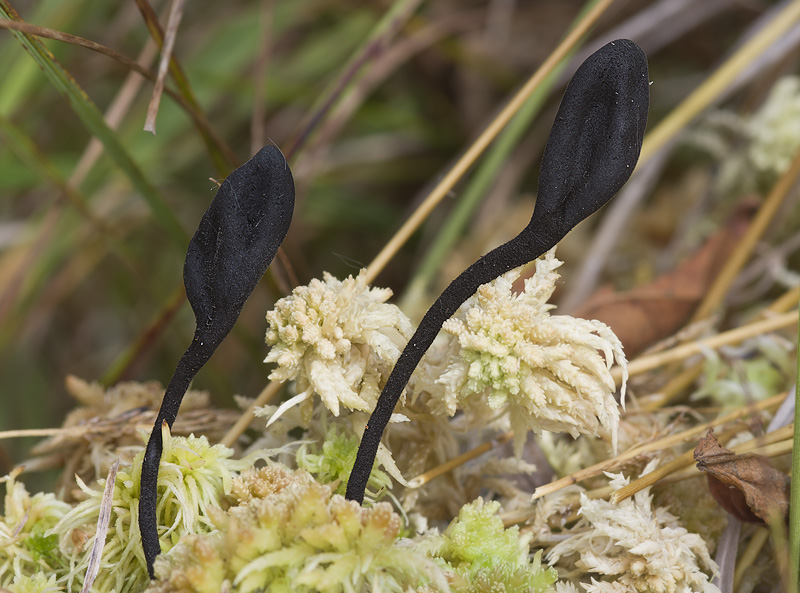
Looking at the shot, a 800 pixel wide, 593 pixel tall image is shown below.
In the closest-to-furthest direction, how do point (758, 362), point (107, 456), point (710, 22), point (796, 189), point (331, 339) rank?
point (331, 339)
point (107, 456)
point (758, 362)
point (796, 189)
point (710, 22)

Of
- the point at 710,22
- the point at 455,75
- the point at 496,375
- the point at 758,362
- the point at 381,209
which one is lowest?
the point at 496,375

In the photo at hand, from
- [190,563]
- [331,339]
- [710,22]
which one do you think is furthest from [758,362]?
[710,22]

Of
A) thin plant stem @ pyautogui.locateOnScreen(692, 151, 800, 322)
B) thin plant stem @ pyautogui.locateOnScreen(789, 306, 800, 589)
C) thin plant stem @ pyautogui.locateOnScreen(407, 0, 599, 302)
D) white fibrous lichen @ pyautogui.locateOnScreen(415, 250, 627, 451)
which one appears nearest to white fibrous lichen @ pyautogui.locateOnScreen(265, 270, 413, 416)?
white fibrous lichen @ pyautogui.locateOnScreen(415, 250, 627, 451)

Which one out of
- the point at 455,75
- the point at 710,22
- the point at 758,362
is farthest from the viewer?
the point at 455,75

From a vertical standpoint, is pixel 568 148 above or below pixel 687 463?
above

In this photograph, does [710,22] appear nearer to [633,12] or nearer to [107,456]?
[633,12]

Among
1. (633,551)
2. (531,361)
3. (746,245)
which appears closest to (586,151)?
(531,361)

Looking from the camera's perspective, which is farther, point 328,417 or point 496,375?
point 328,417
